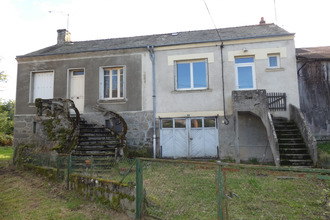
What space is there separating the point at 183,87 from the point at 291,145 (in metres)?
5.43

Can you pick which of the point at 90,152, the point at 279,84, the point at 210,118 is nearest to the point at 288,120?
the point at 279,84

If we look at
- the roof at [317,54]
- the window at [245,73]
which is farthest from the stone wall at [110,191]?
the roof at [317,54]

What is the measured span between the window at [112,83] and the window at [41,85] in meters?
2.98

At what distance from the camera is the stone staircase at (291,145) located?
7.90m

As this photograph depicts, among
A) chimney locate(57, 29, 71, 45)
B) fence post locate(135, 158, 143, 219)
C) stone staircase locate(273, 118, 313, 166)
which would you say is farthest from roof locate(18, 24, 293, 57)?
fence post locate(135, 158, 143, 219)

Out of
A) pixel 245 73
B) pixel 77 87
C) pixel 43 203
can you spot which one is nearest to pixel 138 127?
pixel 77 87

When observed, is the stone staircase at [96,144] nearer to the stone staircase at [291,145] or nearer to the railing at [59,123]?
the railing at [59,123]

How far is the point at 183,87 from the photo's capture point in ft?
37.7

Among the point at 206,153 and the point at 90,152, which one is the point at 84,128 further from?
the point at 206,153

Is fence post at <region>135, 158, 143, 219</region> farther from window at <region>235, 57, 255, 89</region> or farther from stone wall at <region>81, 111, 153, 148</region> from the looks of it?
window at <region>235, 57, 255, 89</region>

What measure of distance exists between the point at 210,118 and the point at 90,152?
5705 millimetres

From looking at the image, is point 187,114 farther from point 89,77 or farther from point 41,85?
point 41,85

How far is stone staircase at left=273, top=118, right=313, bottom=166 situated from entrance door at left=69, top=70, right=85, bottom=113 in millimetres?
9855

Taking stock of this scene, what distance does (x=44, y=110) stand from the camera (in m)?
10.7
